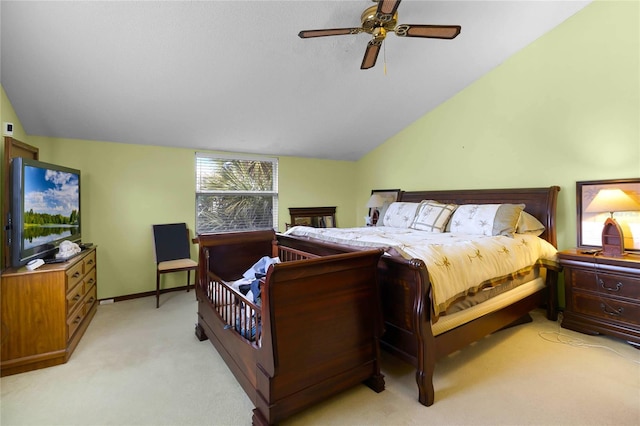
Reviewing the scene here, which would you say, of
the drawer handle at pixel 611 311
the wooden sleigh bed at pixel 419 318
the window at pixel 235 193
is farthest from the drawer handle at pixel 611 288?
the window at pixel 235 193

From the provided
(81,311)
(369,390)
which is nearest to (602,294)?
(369,390)

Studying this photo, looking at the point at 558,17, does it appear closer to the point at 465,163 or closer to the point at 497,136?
the point at 497,136

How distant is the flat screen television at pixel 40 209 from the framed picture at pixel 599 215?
461 cm

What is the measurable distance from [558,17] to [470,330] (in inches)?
128

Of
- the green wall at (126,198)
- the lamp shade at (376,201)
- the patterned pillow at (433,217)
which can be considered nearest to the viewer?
the patterned pillow at (433,217)

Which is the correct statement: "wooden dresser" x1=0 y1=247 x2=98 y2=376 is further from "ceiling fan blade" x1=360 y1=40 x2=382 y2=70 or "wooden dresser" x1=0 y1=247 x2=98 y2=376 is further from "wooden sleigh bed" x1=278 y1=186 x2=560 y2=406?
"ceiling fan blade" x1=360 y1=40 x2=382 y2=70

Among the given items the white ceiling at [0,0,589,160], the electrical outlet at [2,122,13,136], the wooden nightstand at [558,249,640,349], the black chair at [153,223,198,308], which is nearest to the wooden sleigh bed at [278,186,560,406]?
the wooden nightstand at [558,249,640,349]

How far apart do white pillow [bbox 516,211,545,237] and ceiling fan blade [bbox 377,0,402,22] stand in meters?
2.35

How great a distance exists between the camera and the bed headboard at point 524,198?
311cm

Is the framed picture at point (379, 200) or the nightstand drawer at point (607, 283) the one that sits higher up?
the framed picture at point (379, 200)

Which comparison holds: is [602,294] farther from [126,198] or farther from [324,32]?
[126,198]

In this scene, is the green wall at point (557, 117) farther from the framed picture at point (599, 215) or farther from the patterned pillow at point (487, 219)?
the patterned pillow at point (487, 219)

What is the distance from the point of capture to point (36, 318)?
2.20 meters

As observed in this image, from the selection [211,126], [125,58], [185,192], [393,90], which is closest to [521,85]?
[393,90]
